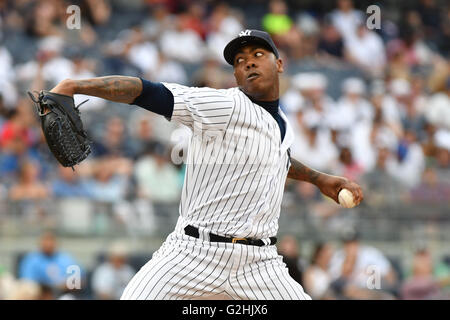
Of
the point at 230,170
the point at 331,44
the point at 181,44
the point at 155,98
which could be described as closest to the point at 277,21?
the point at 331,44

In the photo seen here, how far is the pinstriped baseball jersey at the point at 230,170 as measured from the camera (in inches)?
189

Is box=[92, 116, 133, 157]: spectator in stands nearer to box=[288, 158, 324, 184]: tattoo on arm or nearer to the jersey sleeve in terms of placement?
box=[288, 158, 324, 184]: tattoo on arm

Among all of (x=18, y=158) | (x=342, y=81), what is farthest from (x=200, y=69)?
(x=18, y=158)

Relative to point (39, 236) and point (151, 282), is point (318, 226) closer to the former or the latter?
point (39, 236)

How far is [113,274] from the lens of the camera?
888 cm

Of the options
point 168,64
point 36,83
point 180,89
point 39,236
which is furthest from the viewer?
point 168,64

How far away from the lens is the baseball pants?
4785mm

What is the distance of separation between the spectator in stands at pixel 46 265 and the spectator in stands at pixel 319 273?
97.8 inches

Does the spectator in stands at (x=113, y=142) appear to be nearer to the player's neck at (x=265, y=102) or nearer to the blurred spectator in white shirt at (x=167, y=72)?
the blurred spectator in white shirt at (x=167, y=72)

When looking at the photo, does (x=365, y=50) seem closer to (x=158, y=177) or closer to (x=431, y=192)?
(x=431, y=192)

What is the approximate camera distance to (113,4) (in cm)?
1473

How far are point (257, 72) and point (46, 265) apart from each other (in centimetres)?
456

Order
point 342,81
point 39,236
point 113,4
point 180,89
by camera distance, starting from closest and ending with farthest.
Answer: point 180,89 < point 39,236 < point 342,81 < point 113,4
